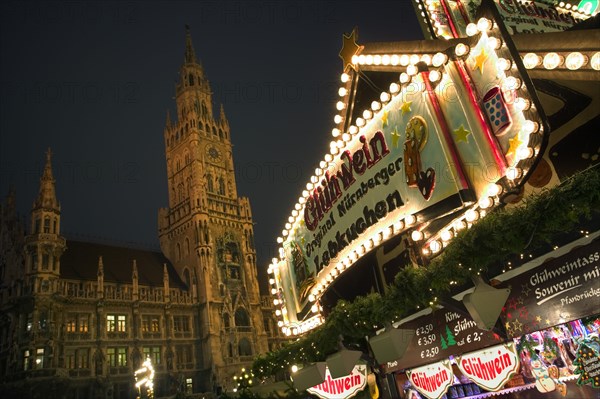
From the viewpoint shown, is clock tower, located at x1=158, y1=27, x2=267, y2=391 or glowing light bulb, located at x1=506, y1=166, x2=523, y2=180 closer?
glowing light bulb, located at x1=506, y1=166, x2=523, y2=180

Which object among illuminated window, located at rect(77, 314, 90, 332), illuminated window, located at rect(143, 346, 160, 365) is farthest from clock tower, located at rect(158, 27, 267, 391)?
illuminated window, located at rect(77, 314, 90, 332)

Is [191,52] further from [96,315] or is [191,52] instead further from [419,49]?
[419,49]

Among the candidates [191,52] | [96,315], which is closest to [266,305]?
[96,315]

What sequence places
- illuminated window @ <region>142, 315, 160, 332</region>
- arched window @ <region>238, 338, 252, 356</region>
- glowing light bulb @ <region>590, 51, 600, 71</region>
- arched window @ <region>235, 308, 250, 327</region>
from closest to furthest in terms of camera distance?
glowing light bulb @ <region>590, 51, 600, 71</region>, illuminated window @ <region>142, 315, 160, 332</region>, arched window @ <region>238, 338, 252, 356</region>, arched window @ <region>235, 308, 250, 327</region>

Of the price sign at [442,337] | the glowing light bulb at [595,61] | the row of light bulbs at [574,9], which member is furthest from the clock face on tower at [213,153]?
the glowing light bulb at [595,61]

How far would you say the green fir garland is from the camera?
4.64 meters

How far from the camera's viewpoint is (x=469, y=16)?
32.4 feet

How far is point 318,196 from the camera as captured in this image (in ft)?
34.6

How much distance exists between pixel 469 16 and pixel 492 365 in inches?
289

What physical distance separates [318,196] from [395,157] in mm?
3192

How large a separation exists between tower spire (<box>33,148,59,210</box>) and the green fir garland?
152 feet

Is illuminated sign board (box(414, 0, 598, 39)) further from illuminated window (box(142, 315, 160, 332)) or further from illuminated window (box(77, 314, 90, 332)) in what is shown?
illuminated window (box(142, 315, 160, 332))

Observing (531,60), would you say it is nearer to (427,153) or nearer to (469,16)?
(427,153)

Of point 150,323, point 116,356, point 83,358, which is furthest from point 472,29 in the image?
point 150,323
